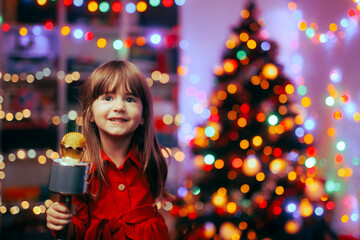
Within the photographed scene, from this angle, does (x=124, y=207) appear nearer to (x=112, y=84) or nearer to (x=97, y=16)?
(x=112, y=84)

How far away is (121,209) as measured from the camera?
3.39ft

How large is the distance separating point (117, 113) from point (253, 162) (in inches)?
63.3

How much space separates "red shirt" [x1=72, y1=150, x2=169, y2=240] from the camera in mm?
992

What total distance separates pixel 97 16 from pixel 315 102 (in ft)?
6.79

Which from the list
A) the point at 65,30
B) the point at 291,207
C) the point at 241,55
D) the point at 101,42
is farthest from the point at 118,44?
the point at 291,207

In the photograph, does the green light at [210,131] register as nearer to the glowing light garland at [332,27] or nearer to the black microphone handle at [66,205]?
the glowing light garland at [332,27]

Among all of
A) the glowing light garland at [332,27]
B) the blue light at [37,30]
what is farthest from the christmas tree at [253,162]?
the blue light at [37,30]

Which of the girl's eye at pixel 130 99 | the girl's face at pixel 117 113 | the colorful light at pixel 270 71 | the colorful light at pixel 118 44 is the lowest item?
the girl's face at pixel 117 113

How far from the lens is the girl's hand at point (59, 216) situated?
828 millimetres

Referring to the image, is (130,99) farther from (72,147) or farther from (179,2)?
(179,2)

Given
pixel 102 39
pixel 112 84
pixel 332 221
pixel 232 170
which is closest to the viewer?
pixel 112 84

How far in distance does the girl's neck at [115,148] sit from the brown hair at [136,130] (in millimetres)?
24

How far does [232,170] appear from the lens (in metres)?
2.48

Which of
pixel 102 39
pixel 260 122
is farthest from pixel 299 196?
pixel 102 39
